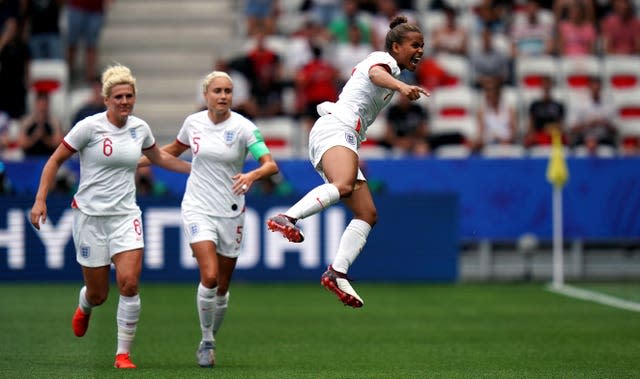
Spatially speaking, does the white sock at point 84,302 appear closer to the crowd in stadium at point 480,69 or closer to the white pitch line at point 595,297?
the white pitch line at point 595,297

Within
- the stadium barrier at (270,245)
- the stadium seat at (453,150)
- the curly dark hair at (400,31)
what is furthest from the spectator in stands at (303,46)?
the curly dark hair at (400,31)

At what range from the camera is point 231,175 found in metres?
11.1

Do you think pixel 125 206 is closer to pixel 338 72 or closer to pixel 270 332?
pixel 270 332

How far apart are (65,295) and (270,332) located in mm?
4971

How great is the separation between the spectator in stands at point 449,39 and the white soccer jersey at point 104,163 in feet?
42.7

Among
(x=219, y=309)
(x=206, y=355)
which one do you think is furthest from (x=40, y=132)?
(x=206, y=355)

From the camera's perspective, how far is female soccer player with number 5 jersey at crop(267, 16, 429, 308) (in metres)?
9.85

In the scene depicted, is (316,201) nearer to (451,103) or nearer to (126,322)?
(126,322)

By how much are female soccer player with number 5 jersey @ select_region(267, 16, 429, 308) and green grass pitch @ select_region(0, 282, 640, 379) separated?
1.01m

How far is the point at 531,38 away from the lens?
23.2 metres

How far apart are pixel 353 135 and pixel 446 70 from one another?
12.7m

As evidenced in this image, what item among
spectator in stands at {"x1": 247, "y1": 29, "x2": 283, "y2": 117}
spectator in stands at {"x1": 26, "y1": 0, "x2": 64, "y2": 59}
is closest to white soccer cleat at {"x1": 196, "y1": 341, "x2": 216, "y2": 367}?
spectator in stands at {"x1": 247, "y1": 29, "x2": 283, "y2": 117}

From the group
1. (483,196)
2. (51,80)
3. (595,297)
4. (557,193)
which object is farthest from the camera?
(51,80)

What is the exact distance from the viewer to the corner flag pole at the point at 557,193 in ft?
60.5
